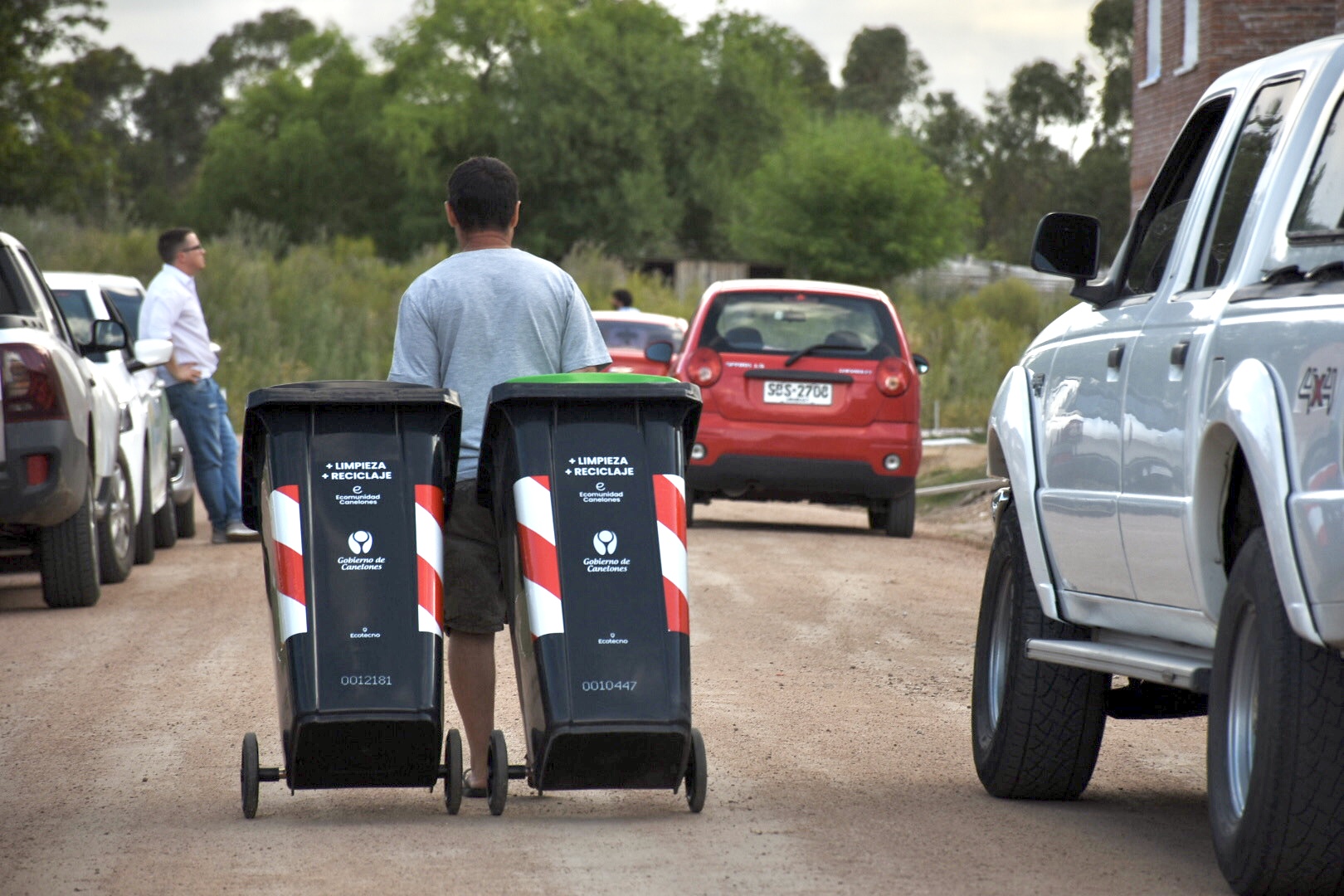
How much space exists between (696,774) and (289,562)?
1186 mm

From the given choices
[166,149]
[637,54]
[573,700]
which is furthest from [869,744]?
[166,149]

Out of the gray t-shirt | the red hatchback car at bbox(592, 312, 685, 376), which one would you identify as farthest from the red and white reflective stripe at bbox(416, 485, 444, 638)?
the red hatchback car at bbox(592, 312, 685, 376)

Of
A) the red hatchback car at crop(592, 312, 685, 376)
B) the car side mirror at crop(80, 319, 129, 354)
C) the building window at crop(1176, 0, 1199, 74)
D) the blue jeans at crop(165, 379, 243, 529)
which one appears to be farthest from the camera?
the building window at crop(1176, 0, 1199, 74)

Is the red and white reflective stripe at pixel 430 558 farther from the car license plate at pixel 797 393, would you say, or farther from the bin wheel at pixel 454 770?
the car license plate at pixel 797 393

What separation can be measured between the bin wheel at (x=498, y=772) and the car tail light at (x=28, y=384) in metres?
5.53

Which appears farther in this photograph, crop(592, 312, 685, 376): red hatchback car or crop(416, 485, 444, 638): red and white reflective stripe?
crop(592, 312, 685, 376): red hatchback car

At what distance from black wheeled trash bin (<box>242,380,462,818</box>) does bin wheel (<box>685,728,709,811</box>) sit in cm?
61

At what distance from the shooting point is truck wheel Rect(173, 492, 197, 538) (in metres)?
16.2

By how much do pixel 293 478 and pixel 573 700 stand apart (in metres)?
0.94

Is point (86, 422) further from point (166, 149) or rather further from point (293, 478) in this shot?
point (166, 149)

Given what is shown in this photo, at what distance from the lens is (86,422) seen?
11039mm

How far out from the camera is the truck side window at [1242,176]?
204 inches

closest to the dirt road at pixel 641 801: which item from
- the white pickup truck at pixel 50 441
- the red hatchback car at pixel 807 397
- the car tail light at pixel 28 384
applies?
the white pickup truck at pixel 50 441

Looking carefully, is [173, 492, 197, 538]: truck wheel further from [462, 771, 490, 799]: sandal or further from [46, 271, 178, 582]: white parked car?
[462, 771, 490, 799]: sandal
